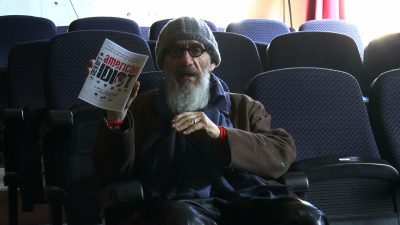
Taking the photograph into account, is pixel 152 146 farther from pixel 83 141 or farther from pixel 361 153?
pixel 361 153

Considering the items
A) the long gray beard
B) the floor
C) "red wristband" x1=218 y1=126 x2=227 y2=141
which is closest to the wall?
the floor

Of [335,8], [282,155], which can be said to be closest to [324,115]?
[282,155]

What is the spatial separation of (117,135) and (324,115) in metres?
0.81

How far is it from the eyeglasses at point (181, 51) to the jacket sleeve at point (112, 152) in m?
0.33

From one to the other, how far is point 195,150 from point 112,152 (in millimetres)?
Result: 260

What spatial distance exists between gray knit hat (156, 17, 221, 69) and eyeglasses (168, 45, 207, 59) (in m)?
0.02

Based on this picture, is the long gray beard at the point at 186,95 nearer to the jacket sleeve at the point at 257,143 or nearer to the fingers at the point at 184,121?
the jacket sleeve at the point at 257,143

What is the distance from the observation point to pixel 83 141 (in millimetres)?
2250

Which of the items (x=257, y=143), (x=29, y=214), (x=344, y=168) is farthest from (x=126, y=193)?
(x=29, y=214)

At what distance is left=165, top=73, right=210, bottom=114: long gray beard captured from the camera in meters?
2.04

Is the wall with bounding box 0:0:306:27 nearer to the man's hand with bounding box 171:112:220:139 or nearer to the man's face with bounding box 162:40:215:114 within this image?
the man's face with bounding box 162:40:215:114

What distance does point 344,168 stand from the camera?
2.00 meters

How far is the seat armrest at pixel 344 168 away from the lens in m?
1.98

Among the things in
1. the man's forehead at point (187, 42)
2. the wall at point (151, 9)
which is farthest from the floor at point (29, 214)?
the wall at point (151, 9)
